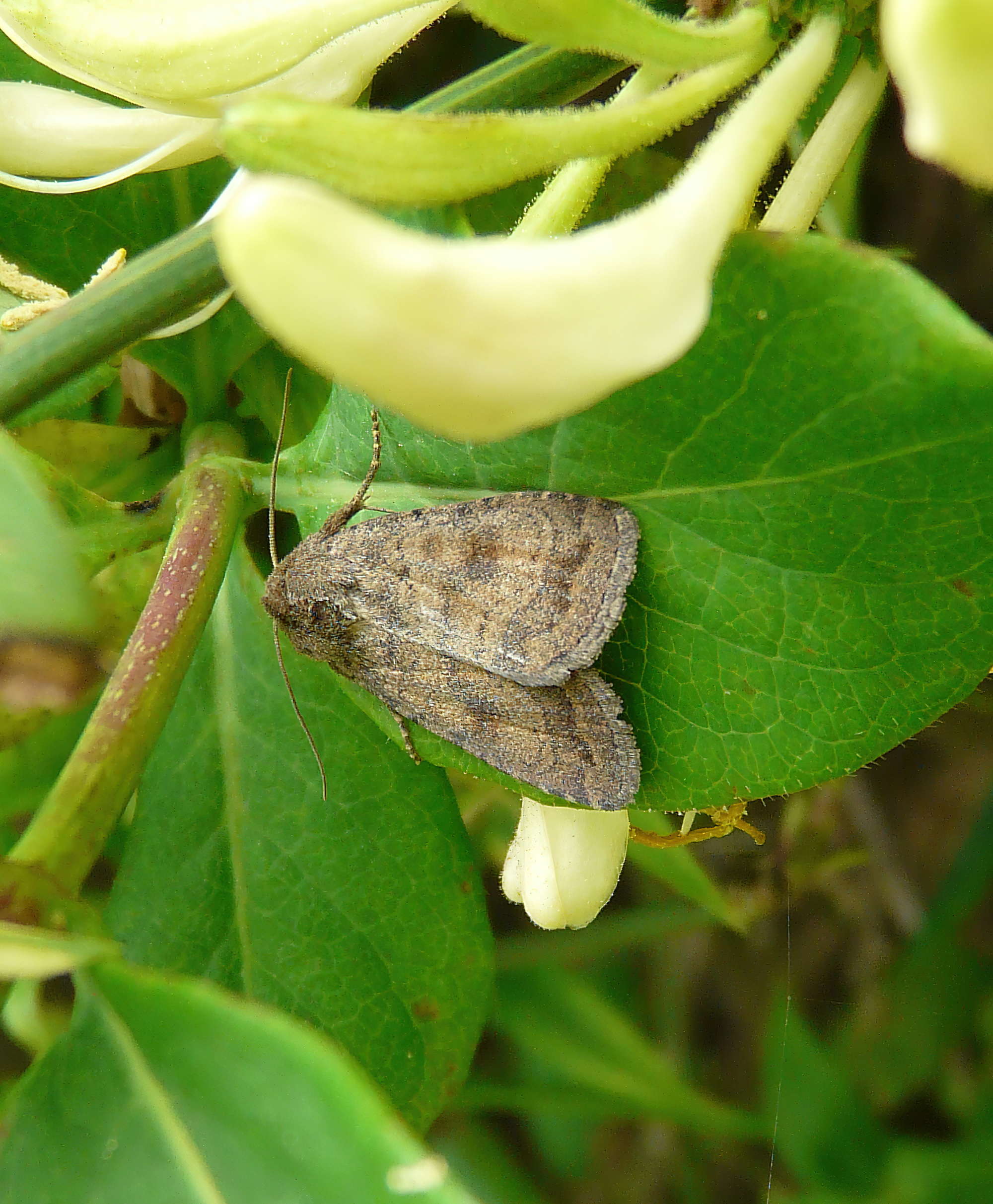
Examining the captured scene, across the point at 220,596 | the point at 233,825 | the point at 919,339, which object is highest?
the point at 919,339

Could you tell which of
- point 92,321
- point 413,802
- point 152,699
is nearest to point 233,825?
point 413,802

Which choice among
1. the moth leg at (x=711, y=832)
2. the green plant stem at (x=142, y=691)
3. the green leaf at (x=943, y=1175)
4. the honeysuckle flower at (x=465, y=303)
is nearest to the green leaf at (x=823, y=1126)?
the green leaf at (x=943, y=1175)

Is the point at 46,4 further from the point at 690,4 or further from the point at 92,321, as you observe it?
the point at 690,4

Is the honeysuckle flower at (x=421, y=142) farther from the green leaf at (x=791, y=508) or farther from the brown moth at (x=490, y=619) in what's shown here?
the brown moth at (x=490, y=619)

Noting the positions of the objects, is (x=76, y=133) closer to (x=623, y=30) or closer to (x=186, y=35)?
(x=186, y=35)

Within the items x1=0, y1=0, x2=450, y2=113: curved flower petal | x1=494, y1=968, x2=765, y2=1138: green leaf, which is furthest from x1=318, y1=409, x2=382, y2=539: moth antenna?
x1=494, y1=968, x2=765, y2=1138: green leaf

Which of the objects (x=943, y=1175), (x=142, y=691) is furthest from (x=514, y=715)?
(x=943, y=1175)
